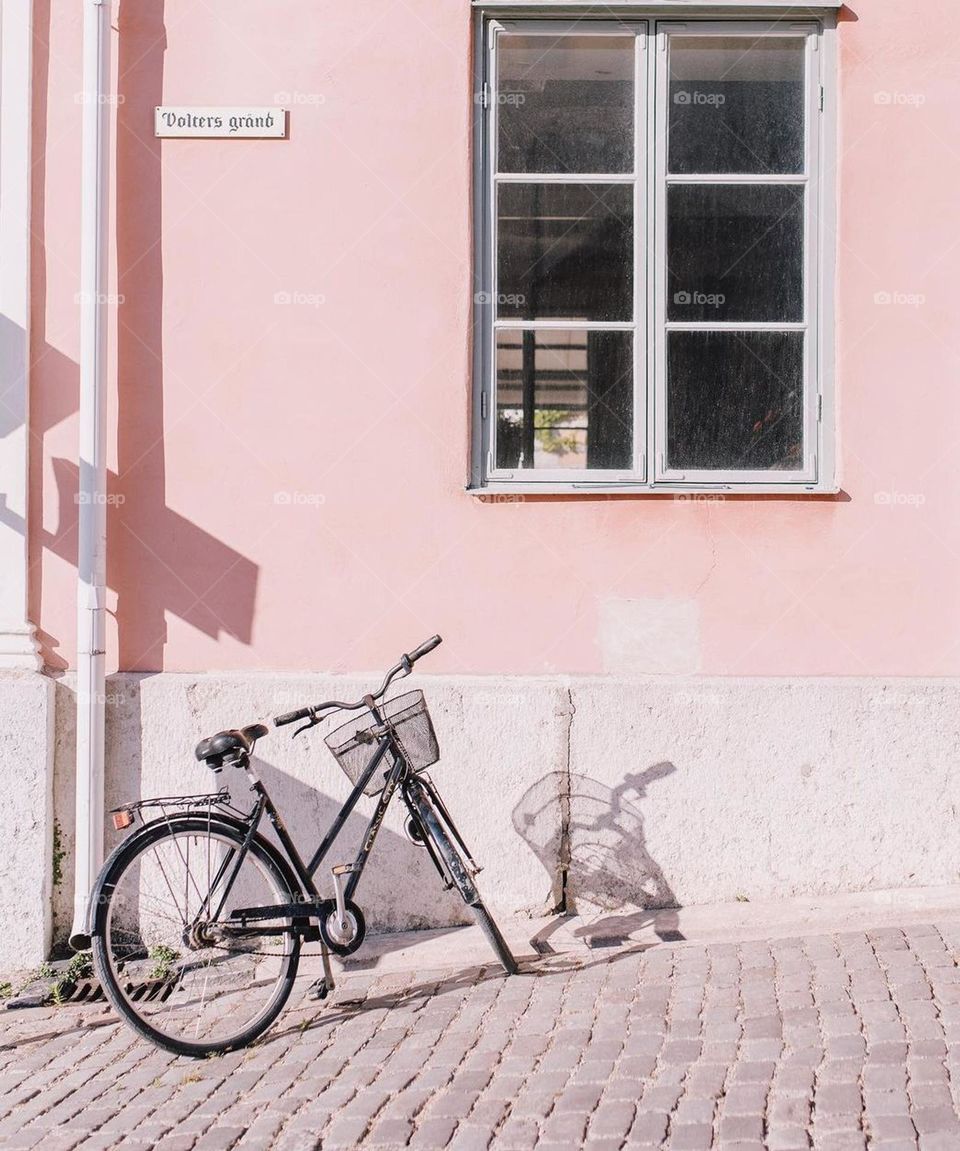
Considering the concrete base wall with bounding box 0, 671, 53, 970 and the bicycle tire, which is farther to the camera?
the concrete base wall with bounding box 0, 671, 53, 970

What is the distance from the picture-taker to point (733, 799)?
5.34 meters

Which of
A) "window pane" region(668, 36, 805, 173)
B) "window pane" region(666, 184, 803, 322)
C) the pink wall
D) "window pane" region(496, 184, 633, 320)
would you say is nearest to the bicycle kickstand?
the pink wall

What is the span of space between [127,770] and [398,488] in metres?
1.71

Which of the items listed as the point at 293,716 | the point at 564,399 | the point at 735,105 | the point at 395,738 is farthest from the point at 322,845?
the point at 735,105

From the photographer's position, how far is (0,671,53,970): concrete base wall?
5.24 metres

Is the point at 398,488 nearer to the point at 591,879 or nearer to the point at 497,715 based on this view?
the point at 497,715

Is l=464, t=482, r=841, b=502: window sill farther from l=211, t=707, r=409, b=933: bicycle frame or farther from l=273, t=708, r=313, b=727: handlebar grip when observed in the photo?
l=273, t=708, r=313, b=727: handlebar grip

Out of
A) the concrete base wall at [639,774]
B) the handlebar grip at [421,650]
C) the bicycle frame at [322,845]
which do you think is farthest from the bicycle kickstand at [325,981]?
the handlebar grip at [421,650]

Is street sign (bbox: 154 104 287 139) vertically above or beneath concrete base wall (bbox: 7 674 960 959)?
above

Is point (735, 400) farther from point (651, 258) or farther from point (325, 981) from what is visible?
point (325, 981)

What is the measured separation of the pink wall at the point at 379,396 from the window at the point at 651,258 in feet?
0.53

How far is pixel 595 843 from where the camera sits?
17.7 feet

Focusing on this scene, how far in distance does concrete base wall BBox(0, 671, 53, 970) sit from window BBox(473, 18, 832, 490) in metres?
2.16

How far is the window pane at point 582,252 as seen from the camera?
5.54 meters
